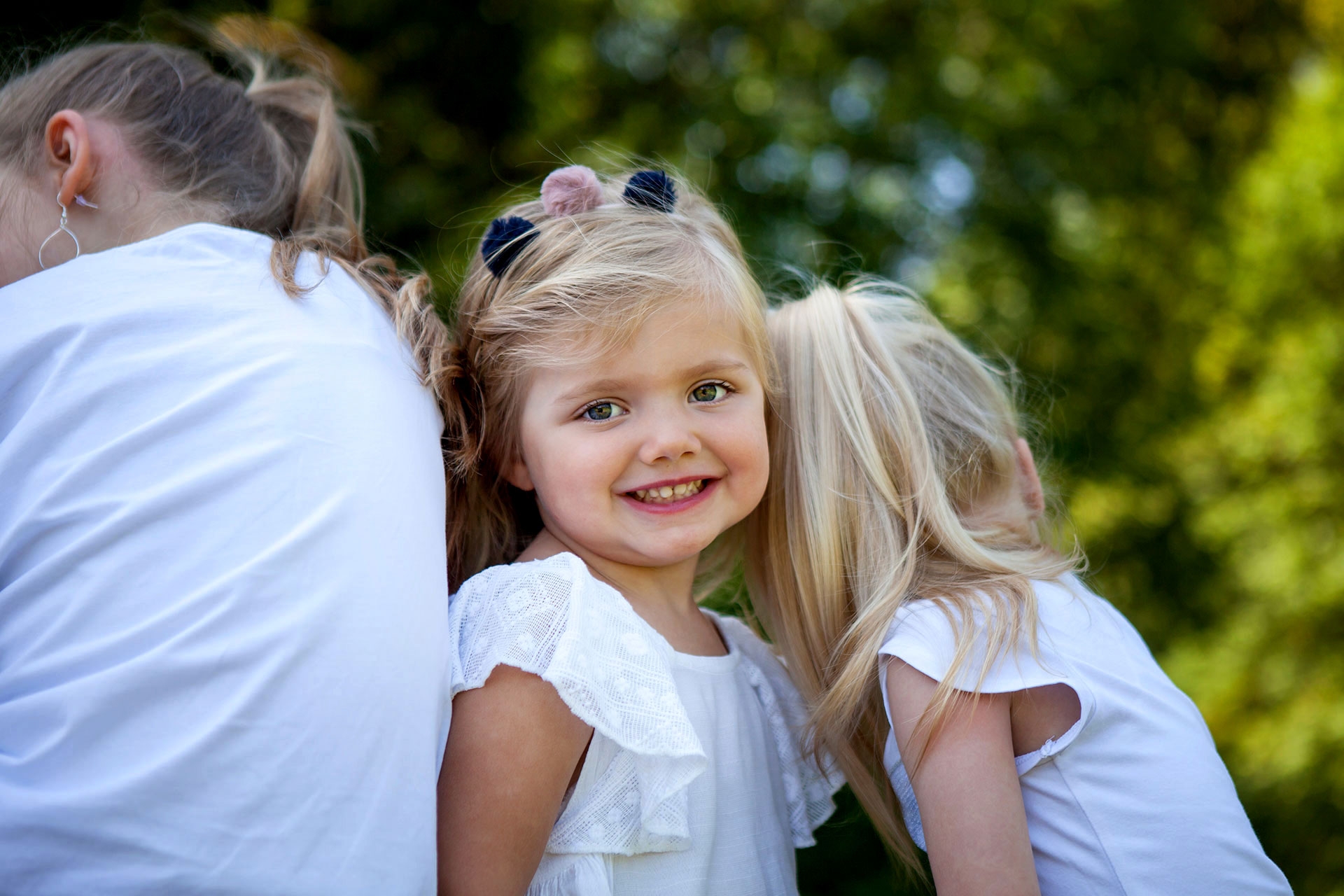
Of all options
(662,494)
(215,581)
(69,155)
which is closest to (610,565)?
(662,494)

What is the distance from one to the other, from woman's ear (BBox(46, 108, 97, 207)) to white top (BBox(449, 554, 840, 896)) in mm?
928

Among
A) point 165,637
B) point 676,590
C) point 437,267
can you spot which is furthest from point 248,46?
point 165,637

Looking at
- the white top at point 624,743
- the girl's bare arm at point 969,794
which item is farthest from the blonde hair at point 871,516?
the white top at point 624,743

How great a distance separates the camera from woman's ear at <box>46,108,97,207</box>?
168cm

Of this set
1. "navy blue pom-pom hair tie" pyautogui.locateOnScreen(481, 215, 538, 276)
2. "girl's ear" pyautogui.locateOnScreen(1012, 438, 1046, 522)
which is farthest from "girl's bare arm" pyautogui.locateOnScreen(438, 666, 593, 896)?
"girl's ear" pyautogui.locateOnScreen(1012, 438, 1046, 522)

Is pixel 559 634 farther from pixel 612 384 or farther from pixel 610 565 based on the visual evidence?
pixel 612 384

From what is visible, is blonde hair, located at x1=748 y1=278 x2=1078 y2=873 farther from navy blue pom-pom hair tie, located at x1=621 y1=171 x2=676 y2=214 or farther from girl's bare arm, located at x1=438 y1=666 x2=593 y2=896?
girl's bare arm, located at x1=438 y1=666 x2=593 y2=896

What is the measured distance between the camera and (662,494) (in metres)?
1.80

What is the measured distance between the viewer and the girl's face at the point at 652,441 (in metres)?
1.72

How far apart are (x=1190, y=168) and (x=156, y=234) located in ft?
20.5

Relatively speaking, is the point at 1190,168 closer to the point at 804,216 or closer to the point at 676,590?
the point at 804,216

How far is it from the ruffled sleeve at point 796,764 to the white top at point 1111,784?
23 centimetres

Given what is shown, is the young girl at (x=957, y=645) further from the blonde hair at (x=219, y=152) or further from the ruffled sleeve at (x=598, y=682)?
the blonde hair at (x=219, y=152)

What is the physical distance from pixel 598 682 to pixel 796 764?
66 cm
